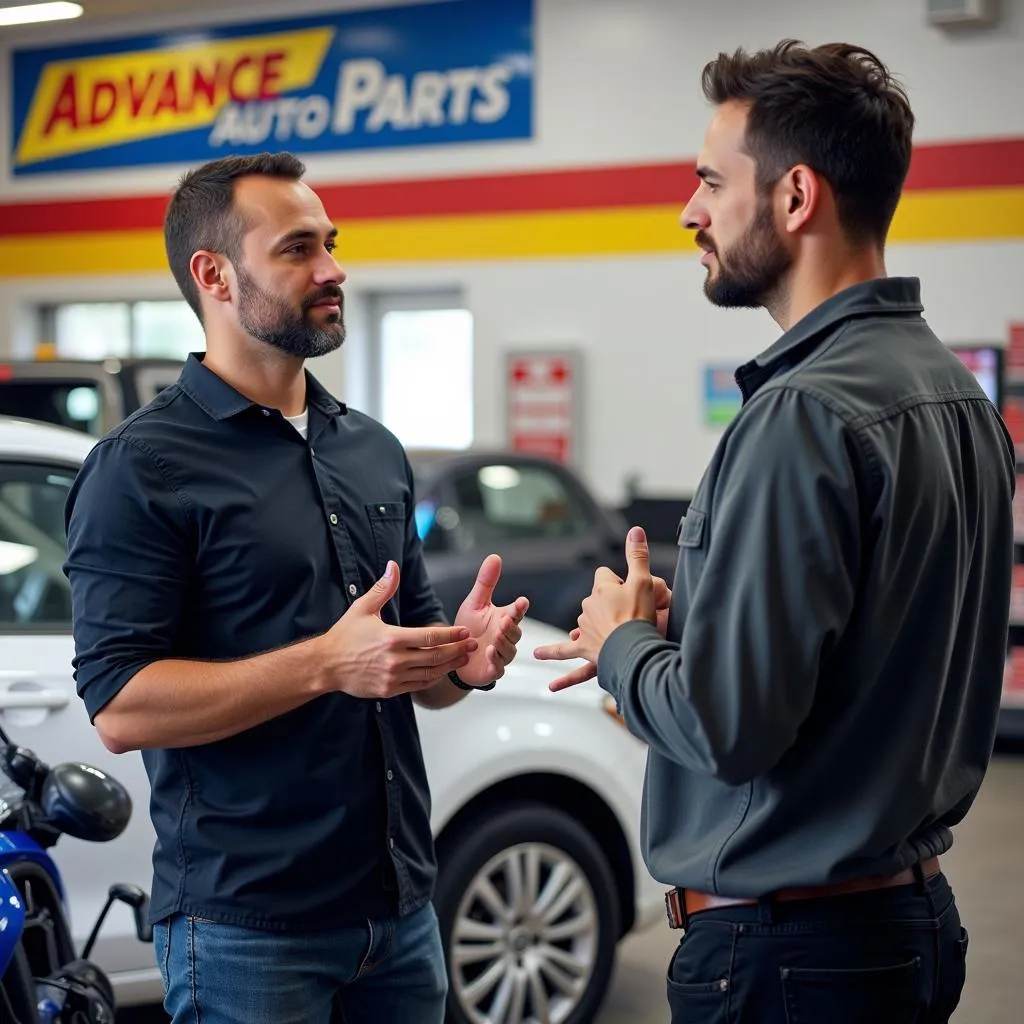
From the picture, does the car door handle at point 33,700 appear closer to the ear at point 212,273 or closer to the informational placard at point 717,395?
the ear at point 212,273

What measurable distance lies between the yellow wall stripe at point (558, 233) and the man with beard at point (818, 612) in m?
7.78

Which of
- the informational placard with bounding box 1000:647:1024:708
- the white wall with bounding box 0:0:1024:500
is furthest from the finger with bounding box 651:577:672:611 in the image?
the white wall with bounding box 0:0:1024:500

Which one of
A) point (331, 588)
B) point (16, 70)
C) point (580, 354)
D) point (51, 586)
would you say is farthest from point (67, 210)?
point (331, 588)

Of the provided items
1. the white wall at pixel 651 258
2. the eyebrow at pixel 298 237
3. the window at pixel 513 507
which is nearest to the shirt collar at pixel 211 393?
the eyebrow at pixel 298 237

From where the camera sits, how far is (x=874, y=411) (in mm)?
1614

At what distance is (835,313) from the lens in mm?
1729

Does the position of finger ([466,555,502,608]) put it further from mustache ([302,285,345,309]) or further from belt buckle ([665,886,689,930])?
belt buckle ([665,886,689,930])

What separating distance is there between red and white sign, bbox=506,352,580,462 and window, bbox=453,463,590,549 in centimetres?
221

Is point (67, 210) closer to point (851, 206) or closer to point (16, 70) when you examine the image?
point (16, 70)

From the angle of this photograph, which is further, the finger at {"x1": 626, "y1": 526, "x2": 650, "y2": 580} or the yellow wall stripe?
the yellow wall stripe

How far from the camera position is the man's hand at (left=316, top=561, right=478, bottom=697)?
1.98 m

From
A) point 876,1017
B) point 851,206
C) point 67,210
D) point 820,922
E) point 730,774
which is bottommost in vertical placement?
point 876,1017

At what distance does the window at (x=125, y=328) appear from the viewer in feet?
39.5

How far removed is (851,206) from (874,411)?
27 centimetres
